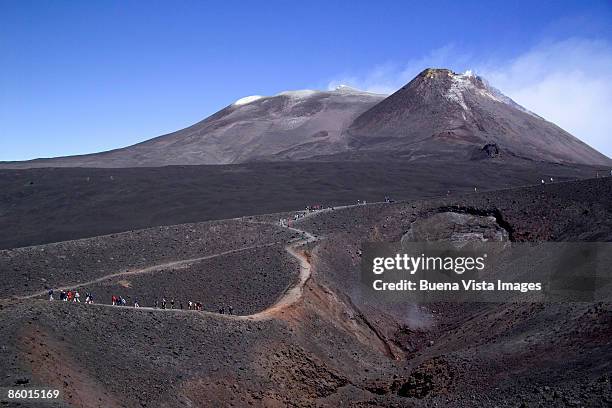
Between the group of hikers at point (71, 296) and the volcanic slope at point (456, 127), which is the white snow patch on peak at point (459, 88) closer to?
the volcanic slope at point (456, 127)

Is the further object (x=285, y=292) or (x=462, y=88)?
(x=462, y=88)

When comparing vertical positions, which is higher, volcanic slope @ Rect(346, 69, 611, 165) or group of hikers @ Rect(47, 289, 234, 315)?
volcanic slope @ Rect(346, 69, 611, 165)

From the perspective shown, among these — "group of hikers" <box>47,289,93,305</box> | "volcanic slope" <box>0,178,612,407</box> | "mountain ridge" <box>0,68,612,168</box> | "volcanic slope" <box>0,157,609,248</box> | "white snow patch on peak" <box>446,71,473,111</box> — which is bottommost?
"volcanic slope" <box>0,178,612,407</box>

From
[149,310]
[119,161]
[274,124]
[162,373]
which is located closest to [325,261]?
[149,310]

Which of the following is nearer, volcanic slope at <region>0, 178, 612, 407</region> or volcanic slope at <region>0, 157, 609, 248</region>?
volcanic slope at <region>0, 178, 612, 407</region>

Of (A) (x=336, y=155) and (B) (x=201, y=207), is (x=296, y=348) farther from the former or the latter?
(A) (x=336, y=155)

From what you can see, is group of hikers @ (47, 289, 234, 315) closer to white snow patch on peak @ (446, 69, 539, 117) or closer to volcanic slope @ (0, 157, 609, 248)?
volcanic slope @ (0, 157, 609, 248)

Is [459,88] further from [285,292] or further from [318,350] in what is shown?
[318,350]

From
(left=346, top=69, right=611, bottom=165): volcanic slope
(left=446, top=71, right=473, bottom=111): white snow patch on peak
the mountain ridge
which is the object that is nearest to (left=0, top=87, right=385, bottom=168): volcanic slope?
the mountain ridge

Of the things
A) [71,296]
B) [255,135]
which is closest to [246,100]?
[255,135]
